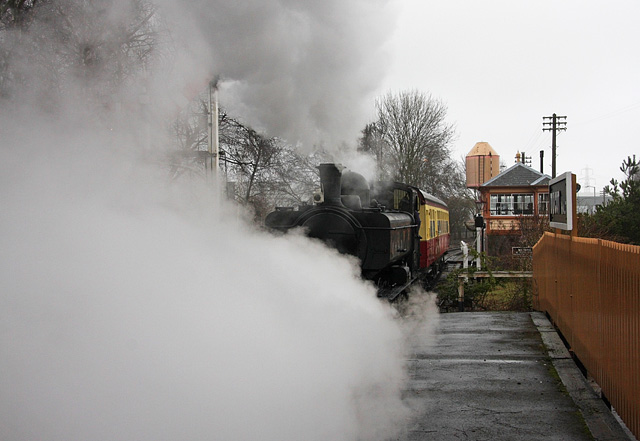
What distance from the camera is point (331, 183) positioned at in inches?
392

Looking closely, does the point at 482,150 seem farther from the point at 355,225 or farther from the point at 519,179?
the point at 355,225

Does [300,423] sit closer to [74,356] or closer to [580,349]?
[74,356]

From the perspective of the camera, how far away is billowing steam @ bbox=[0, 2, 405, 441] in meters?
2.91

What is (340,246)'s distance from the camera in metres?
9.62

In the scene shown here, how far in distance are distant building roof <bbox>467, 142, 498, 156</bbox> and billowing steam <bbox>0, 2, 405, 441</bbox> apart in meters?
47.9

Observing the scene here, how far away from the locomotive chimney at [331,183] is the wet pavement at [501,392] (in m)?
2.71

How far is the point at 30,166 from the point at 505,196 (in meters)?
34.5

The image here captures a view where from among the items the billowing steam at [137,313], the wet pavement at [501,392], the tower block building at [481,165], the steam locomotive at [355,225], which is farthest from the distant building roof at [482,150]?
the billowing steam at [137,313]

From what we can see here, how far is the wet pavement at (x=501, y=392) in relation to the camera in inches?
181

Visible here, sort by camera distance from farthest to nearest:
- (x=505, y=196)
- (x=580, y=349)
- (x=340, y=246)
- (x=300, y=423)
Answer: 1. (x=505, y=196)
2. (x=340, y=246)
3. (x=580, y=349)
4. (x=300, y=423)

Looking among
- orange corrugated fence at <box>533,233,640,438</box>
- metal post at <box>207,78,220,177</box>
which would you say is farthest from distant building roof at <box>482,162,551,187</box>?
orange corrugated fence at <box>533,233,640,438</box>

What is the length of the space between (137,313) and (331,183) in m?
6.80

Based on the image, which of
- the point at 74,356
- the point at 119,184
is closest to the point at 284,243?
the point at 119,184

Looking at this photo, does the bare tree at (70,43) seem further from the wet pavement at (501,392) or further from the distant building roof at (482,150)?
the distant building roof at (482,150)
